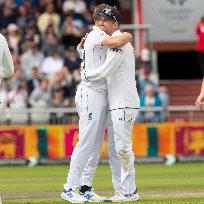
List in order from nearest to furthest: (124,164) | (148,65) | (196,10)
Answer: (124,164)
(148,65)
(196,10)

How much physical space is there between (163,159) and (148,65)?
371 centimetres

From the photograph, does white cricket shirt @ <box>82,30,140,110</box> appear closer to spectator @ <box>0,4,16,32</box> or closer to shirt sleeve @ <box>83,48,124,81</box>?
shirt sleeve @ <box>83,48,124,81</box>

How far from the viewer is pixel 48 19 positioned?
94.5 ft

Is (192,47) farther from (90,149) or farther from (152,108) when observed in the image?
(90,149)

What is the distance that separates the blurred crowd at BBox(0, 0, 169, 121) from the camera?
85.7 ft

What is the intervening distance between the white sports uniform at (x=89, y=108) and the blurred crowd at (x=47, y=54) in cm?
1079

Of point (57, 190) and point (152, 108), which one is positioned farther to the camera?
point (152, 108)

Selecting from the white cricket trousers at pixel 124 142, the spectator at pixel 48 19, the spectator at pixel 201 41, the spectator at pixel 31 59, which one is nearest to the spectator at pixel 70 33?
the spectator at pixel 48 19

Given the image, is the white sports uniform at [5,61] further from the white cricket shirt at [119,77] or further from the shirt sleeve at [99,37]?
the shirt sleeve at [99,37]

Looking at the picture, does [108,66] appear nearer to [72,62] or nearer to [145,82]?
[145,82]

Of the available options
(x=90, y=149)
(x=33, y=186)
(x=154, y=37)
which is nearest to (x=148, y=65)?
(x=154, y=37)

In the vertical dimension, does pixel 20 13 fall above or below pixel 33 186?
above

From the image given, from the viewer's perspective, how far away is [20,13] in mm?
29266

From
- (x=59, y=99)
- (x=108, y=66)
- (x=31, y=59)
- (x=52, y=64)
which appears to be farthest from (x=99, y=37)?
(x=31, y=59)
